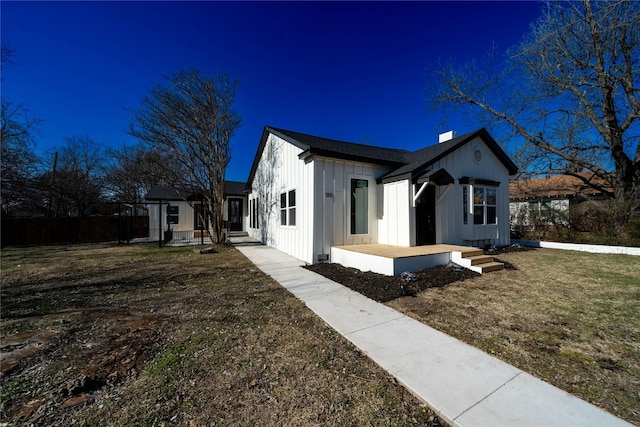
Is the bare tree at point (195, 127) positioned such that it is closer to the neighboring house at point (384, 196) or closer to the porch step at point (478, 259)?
the neighboring house at point (384, 196)

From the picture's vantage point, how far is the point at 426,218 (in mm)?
8438

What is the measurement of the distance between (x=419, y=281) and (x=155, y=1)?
1021cm

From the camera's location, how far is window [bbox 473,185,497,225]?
9719 mm

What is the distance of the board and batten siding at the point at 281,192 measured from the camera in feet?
25.4

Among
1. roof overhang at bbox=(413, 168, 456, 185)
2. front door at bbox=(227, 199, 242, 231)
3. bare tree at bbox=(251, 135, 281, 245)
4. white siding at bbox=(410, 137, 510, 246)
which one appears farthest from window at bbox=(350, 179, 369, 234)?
front door at bbox=(227, 199, 242, 231)

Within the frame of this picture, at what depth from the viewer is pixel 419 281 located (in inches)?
216

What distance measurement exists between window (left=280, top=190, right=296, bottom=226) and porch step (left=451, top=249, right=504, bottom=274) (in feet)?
17.6

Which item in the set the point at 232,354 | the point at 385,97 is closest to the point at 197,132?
the point at 385,97

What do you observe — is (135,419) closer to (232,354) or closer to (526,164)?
(232,354)

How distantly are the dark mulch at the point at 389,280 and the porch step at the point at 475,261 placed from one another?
0.21 metres

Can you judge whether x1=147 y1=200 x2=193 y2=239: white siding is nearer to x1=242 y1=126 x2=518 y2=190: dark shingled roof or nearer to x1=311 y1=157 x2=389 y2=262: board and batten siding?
x1=242 y1=126 x2=518 y2=190: dark shingled roof

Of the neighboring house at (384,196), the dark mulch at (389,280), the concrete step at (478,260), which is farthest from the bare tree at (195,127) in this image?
the concrete step at (478,260)

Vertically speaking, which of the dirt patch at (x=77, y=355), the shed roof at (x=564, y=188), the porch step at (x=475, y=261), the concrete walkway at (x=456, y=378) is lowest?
the concrete walkway at (x=456, y=378)

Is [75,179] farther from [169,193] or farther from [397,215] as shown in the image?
[397,215]
